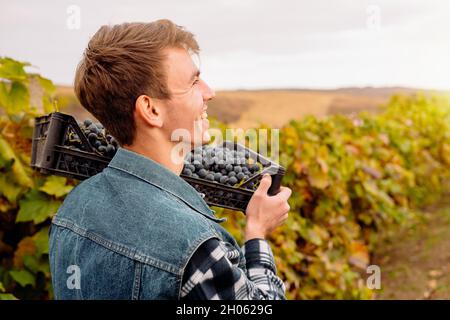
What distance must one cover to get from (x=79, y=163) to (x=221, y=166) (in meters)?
0.51

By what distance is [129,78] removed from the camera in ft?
5.53

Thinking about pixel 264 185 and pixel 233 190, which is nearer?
pixel 264 185

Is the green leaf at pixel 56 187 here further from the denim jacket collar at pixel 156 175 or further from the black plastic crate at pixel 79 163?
the denim jacket collar at pixel 156 175

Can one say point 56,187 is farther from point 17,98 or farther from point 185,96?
point 185,96

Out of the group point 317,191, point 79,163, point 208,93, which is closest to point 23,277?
point 79,163

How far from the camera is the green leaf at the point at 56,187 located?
305 cm

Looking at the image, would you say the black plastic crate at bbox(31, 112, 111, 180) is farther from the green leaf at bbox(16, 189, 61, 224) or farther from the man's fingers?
the green leaf at bbox(16, 189, 61, 224)

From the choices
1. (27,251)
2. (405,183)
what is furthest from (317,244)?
(405,183)

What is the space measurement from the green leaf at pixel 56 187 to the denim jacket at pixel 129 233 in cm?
134

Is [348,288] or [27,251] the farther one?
[348,288]

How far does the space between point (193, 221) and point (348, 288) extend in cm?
382

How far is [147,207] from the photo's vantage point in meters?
1.58

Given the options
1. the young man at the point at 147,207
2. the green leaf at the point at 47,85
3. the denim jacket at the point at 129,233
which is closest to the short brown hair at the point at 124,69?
the young man at the point at 147,207
